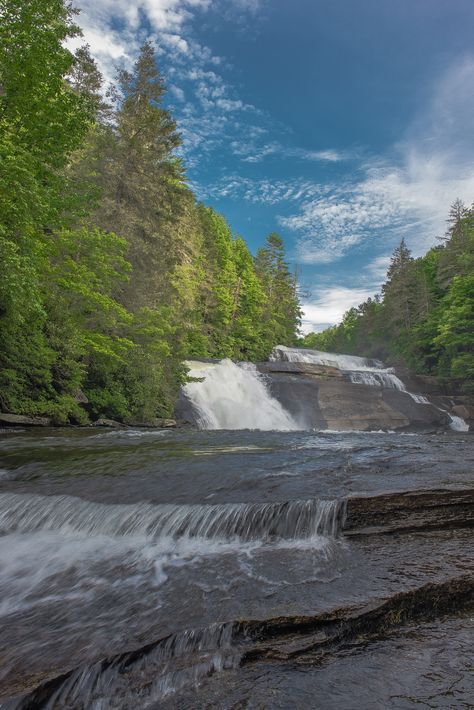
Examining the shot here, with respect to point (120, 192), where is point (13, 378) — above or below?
below

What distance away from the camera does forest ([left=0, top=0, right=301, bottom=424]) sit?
9273mm

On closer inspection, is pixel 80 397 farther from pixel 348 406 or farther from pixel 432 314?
pixel 432 314

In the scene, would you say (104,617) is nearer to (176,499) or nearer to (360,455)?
(176,499)

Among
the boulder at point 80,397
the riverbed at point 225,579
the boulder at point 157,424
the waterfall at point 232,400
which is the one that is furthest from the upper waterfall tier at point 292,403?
the riverbed at point 225,579

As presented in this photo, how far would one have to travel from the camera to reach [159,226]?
20.9 meters

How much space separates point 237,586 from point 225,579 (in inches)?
6.7

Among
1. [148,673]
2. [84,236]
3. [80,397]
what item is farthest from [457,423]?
[148,673]

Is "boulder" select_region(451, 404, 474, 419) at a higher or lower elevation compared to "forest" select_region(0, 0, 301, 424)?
lower

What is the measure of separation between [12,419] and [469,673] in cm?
1167

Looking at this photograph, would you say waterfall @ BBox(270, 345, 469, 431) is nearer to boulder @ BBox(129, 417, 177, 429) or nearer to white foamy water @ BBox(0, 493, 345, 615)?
boulder @ BBox(129, 417, 177, 429)

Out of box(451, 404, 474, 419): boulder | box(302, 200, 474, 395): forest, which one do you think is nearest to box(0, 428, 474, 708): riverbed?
box(451, 404, 474, 419): boulder

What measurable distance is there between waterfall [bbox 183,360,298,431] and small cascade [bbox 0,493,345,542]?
1352 cm

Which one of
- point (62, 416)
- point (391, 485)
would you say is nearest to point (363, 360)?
point (62, 416)

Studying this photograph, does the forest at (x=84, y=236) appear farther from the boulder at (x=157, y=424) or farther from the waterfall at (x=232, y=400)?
the waterfall at (x=232, y=400)
